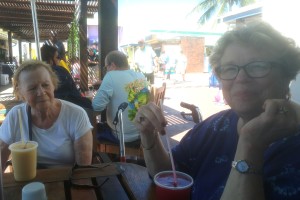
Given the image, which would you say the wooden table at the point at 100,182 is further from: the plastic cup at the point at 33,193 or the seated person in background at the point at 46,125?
the seated person in background at the point at 46,125

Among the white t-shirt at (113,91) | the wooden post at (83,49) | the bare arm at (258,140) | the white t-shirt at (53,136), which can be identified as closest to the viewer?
the bare arm at (258,140)

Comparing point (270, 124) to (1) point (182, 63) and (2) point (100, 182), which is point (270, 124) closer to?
(2) point (100, 182)

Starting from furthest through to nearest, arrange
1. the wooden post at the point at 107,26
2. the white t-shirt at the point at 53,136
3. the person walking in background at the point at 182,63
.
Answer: the person walking in background at the point at 182,63, the wooden post at the point at 107,26, the white t-shirt at the point at 53,136

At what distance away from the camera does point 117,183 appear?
1486 mm

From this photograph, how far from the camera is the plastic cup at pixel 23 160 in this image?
1.42 meters

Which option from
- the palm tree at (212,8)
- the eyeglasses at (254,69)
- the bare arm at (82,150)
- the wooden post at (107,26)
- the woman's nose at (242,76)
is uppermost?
the palm tree at (212,8)

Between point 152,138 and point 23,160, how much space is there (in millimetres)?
671

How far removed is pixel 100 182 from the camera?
149 cm

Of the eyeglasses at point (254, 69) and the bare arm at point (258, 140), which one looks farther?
the eyeglasses at point (254, 69)

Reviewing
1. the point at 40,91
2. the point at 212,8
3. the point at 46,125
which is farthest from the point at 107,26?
the point at 212,8

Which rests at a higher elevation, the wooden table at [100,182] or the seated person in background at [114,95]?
the seated person in background at [114,95]

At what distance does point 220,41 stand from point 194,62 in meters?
25.3

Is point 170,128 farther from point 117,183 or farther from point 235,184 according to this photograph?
point 235,184

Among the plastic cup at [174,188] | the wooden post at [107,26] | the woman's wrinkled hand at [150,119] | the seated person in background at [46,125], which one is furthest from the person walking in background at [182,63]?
the plastic cup at [174,188]
